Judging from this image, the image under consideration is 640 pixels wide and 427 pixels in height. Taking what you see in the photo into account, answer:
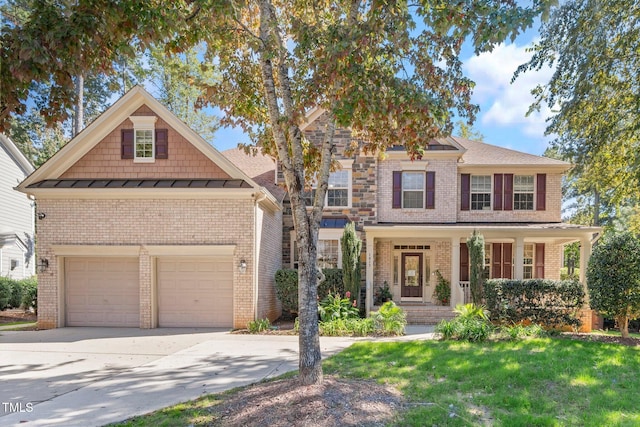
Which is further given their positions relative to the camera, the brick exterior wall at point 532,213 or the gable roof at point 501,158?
the brick exterior wall at point 532,213

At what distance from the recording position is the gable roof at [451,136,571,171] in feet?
50.3

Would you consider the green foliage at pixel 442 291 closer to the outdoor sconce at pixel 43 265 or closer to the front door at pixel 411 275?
the front door at pixel 411 275

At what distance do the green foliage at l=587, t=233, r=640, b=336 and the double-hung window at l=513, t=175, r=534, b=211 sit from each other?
6.18 m

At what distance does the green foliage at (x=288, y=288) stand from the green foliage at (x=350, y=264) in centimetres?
161

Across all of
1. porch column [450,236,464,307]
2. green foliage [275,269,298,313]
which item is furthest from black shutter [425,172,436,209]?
green foliage [275,269,298,313]

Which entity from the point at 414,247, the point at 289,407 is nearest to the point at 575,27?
the point at 414,247

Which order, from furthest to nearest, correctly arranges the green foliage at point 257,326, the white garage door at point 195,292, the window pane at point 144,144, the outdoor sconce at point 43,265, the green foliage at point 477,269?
the window pane at point 144,144, the green foliage at point 477,269, the white garage door at point 195,292, the outdoor sconce at point 43,265, the green foliage at point 257,326

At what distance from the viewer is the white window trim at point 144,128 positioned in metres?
12.3

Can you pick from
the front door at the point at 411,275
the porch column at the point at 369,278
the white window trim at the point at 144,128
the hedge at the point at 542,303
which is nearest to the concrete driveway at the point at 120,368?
the porch column at the point at 369,278

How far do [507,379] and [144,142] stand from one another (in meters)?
11.3

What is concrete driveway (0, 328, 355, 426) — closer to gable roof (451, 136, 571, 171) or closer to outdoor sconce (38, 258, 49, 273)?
outdoor sconce (38, 258, 49, 273)

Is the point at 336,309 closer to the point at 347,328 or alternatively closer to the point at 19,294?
the point at 347,328

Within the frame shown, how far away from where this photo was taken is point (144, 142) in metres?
12.4

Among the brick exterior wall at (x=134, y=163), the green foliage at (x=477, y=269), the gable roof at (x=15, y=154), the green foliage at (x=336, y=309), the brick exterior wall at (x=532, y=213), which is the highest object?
the gable roof at (x=15, y=154)
